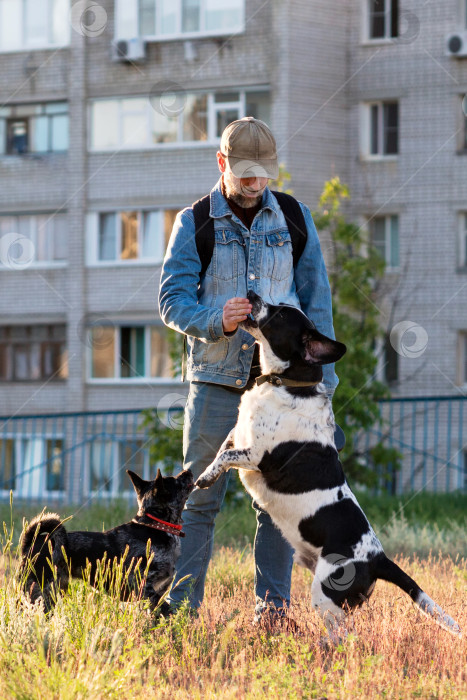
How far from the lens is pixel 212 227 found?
18.9 feet

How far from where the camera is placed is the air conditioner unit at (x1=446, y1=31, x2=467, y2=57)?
2542cm

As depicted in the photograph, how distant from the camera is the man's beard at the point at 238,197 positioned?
5738 mm

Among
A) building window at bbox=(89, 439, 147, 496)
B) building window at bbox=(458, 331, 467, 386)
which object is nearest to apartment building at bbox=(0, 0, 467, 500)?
building window at bbox=(458, 331, 467, 386)

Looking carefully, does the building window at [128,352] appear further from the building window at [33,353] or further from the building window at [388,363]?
the building window at [388,363]

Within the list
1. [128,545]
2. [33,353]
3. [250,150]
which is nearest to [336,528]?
[128,545]

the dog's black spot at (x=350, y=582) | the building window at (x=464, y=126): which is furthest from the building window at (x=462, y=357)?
the dog's black spot at (x=350, y=582)

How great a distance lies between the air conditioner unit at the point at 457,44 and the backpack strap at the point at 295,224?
2109cm

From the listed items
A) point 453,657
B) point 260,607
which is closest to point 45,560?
Result: point 260,607

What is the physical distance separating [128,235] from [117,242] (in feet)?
1.13

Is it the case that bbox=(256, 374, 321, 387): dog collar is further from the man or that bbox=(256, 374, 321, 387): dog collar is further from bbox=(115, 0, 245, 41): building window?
bbox=(115, 0, 245, 41): building window

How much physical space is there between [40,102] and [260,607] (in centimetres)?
2442

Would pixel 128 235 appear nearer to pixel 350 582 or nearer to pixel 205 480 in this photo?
pixel 205 480

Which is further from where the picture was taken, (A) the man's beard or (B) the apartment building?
(B) the apartment building

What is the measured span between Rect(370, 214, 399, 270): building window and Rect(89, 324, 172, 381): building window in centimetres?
589
